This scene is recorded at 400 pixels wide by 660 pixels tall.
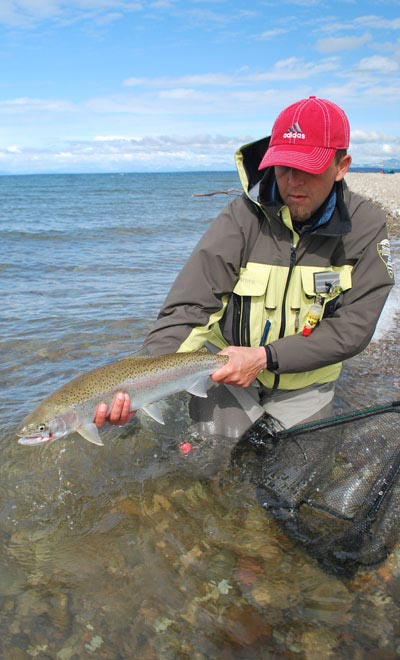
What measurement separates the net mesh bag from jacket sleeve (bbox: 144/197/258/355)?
1247 mm

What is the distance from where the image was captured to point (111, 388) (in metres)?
3.93

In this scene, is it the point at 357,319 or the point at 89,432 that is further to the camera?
the point at 357,319

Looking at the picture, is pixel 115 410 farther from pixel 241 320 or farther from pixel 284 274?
pixel 284 274

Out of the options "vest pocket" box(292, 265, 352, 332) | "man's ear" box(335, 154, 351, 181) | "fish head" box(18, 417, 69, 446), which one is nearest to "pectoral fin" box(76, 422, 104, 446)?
"fish head" box(18, 417, 69, 446)

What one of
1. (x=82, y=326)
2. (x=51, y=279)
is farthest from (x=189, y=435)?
(x=51, y=279)

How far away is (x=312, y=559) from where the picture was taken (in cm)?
379

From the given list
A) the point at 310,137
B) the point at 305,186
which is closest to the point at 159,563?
the point at 305,186

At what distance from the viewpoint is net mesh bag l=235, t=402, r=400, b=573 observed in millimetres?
3715

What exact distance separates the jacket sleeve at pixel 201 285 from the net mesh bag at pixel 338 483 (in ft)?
4.09

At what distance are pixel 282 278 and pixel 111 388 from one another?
1685 millimetres

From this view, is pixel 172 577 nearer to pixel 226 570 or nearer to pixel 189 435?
pixel 226 570

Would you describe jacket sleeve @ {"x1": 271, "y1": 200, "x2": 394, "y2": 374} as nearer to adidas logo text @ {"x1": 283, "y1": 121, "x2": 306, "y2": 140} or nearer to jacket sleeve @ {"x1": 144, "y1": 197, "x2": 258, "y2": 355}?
jacket sleeve @ {"x1": 144, "y1": 197, "x2": 258, "y2": 355}

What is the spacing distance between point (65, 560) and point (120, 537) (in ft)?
1.44

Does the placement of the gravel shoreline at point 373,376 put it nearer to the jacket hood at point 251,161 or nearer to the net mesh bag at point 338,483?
the net mesh bag at point 338,483
